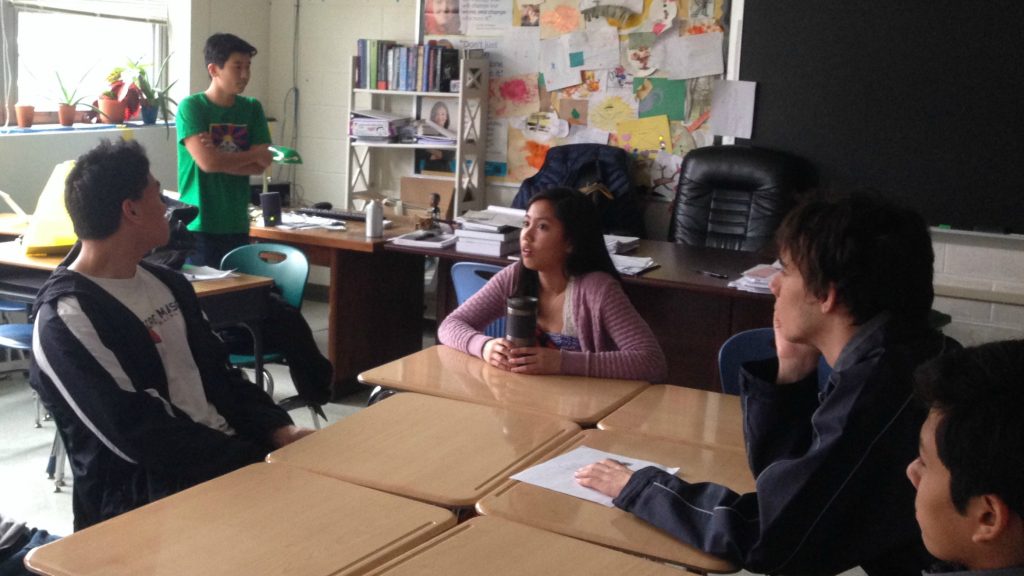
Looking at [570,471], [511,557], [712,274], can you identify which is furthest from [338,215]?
[511,557]

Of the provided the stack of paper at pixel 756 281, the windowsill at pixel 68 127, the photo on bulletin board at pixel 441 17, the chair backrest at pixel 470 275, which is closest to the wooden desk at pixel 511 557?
the chair backrest at pixel 470 275

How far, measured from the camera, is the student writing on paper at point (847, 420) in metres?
1.63

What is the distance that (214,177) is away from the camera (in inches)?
177

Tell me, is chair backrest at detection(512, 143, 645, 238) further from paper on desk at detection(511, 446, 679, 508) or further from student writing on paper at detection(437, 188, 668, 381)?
paper on desk at detection(511, 446, 679, 508)

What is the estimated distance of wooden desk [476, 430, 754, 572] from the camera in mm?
1691

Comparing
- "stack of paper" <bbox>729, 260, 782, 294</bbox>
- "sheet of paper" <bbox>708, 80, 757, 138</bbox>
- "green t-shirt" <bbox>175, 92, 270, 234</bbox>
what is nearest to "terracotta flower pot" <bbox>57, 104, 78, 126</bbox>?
"green t-shirt" <bbox>175, 92, 270, 234</bbox>

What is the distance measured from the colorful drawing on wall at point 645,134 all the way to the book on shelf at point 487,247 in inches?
67.0

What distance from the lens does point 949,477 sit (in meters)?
1.19

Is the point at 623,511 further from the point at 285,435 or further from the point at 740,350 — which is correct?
the point at 740,350

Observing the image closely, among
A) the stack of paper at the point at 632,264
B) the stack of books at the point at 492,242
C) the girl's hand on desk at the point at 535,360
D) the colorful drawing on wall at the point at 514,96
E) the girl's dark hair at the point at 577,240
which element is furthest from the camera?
the colorful drawing on wall at the point at 514,96

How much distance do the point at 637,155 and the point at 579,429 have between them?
375 centimetres

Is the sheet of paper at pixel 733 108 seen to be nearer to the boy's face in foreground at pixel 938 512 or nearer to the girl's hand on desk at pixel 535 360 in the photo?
the girl's hand on desk at pixel 535 360

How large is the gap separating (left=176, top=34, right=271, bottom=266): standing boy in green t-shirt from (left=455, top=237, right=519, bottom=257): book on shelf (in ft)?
3.21

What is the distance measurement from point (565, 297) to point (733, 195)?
2.44 metres
